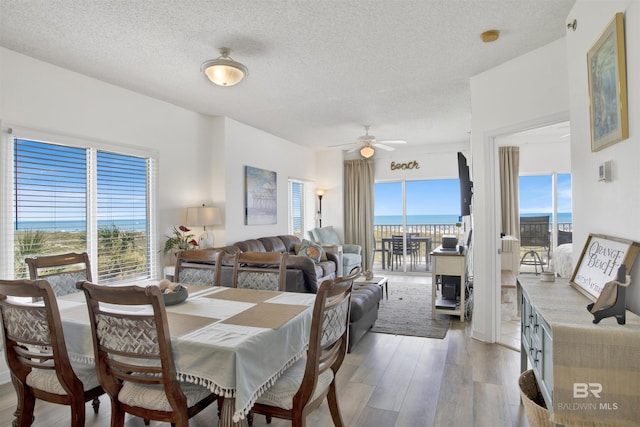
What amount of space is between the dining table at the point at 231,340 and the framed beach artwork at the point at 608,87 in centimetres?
184

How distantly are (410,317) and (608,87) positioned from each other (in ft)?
10.8

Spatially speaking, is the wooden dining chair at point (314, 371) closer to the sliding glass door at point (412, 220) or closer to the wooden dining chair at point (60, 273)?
the wooden dining chair at point (60, 273)

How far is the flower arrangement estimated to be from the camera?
4301 millimetres

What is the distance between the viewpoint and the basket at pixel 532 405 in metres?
1.60

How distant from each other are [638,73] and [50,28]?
3637 mm

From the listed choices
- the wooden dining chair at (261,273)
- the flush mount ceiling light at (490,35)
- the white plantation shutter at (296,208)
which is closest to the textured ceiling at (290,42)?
the flush mount ceiling light at (490,35)

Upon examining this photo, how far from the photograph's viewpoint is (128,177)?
13.2ft

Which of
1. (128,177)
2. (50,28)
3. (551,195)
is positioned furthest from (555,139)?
(50,28)

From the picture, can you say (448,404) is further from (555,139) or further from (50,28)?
(555,139)

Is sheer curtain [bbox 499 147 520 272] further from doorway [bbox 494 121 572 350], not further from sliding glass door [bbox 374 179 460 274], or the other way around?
sliding glass door [bbox 374 179 460 274]

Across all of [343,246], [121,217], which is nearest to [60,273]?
[121,217]

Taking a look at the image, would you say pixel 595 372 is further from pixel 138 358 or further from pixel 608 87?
pixel 138 358

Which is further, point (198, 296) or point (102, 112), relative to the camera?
point (102, 112)

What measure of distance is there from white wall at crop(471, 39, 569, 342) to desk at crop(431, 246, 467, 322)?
1.85 feet
